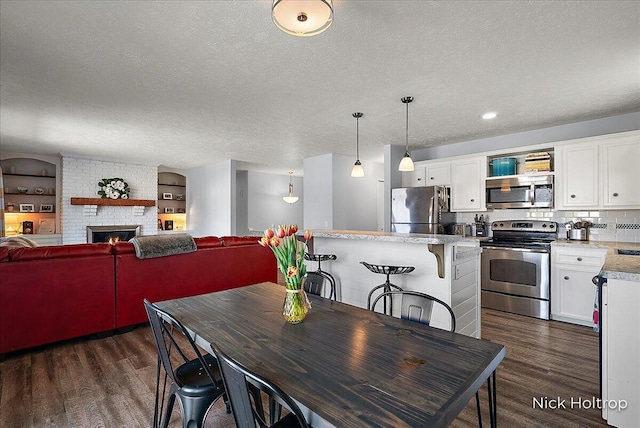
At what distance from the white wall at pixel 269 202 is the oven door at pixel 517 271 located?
510 centimetres

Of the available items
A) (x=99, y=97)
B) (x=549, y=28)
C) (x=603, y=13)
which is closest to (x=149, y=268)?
(x=99, y=97)

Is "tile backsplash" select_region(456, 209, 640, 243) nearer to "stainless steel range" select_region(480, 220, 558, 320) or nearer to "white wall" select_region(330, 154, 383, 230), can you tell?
"stainless steel range" select_region(480, 220, 558, 320)

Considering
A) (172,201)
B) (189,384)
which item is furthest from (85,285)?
(172,201)

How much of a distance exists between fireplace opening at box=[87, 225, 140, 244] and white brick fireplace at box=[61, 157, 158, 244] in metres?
0.09

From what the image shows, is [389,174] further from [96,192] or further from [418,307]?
[96,192]

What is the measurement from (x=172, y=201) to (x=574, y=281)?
878 centimetres

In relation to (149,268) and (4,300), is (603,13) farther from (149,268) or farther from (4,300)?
(4,300)

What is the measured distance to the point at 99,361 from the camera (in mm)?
2689

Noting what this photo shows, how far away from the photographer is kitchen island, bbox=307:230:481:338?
8.38 feet

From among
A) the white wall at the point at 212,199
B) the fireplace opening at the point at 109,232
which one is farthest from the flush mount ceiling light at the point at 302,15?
the fireplace opening at the point at 109,232

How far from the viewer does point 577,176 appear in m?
3.86

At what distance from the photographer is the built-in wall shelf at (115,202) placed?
6.59 metres

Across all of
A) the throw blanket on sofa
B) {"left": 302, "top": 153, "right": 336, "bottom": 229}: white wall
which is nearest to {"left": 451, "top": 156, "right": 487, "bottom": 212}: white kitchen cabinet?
{"left": 302, "top": 153, "right": 336, "bottom": 229}: white wall

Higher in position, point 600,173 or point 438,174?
point 438,174
